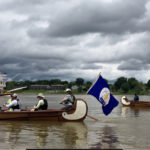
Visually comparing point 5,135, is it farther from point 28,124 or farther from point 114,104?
point 114,104

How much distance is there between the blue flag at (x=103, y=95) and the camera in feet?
62.7

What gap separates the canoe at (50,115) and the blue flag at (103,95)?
1.28 m

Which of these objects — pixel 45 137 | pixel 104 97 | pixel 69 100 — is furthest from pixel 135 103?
pixel 45 137

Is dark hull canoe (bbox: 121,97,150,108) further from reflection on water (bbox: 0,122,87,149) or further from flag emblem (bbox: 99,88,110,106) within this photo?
reflection on water (bbox: 0,122,87,149)

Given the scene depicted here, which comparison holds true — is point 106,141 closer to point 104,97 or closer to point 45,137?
point 45,137

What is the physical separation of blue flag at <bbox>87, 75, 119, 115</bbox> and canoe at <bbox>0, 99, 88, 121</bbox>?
4.20 ft

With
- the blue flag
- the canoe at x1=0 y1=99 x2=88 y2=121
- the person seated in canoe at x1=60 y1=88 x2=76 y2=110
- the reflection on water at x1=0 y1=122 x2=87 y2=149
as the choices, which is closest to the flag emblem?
the blue flag

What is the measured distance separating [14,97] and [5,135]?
6055 mm

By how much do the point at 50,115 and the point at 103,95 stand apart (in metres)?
3.95

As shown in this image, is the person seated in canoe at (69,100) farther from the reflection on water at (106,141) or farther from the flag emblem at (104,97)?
the reflection on water at (106,141)

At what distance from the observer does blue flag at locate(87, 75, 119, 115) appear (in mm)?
19125

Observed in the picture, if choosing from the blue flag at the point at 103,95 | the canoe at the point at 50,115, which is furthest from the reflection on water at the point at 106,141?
the canoe at the point at 50,115

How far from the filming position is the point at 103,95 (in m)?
19.1

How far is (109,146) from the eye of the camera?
38.8 feet
